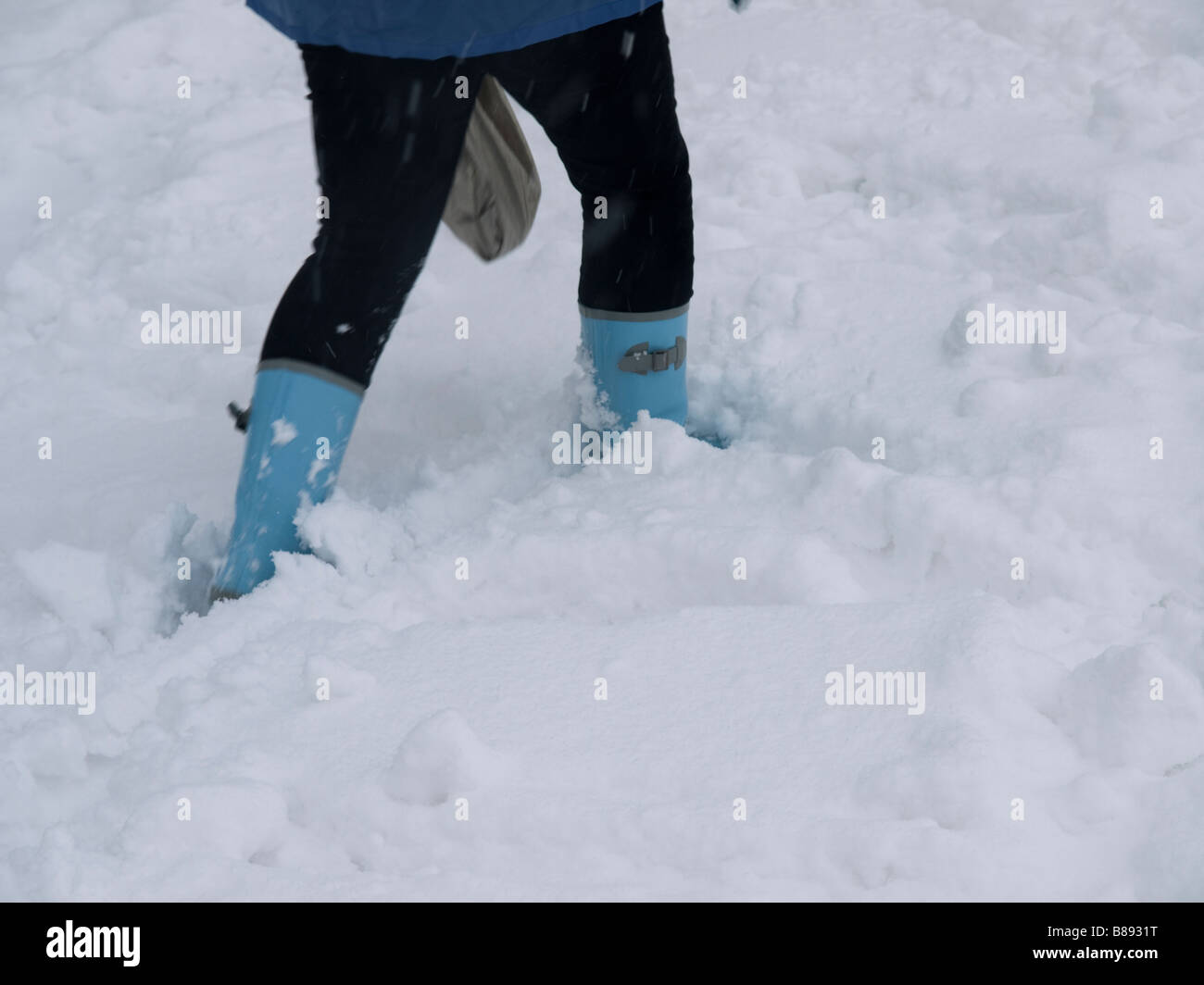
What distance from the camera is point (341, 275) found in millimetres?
1345

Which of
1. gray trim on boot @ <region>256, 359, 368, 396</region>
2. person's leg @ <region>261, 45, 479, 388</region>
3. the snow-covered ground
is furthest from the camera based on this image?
gray trim on boot @ <region>256, 359, 368, 396</region>

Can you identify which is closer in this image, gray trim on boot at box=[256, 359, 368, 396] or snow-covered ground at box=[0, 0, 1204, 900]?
snow-covered ground at box=[0, 0, 1204, 900]

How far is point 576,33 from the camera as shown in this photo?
53.9 inches

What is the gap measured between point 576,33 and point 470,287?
941 millimetres

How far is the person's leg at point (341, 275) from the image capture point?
126 centimetres

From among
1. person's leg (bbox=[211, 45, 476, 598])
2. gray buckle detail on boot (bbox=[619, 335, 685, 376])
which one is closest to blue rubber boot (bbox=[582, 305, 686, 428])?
gray buckle detail on boot (bbox=[619, 335, 685, 376])

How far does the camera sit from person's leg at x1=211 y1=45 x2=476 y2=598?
1.26 m

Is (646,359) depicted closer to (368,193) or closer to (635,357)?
(635,357)

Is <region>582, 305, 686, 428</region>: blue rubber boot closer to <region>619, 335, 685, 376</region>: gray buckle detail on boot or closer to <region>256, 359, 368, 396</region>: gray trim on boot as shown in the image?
<region>619, 335, 685, 376</region>: gray buckle detail on boot

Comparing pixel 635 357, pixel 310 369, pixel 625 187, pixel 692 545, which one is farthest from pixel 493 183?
pixel 692 545

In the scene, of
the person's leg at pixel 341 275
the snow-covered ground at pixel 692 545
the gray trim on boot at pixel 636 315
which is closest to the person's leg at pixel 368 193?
the person's leg at pixel 341 275

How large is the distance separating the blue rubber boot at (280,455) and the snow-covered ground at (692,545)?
0.16ft

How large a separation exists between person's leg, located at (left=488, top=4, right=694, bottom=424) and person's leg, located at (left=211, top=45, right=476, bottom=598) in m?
0.12

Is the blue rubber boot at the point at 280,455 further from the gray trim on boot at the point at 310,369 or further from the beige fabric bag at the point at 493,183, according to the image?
the beige fabric bag at the point at 493,183
